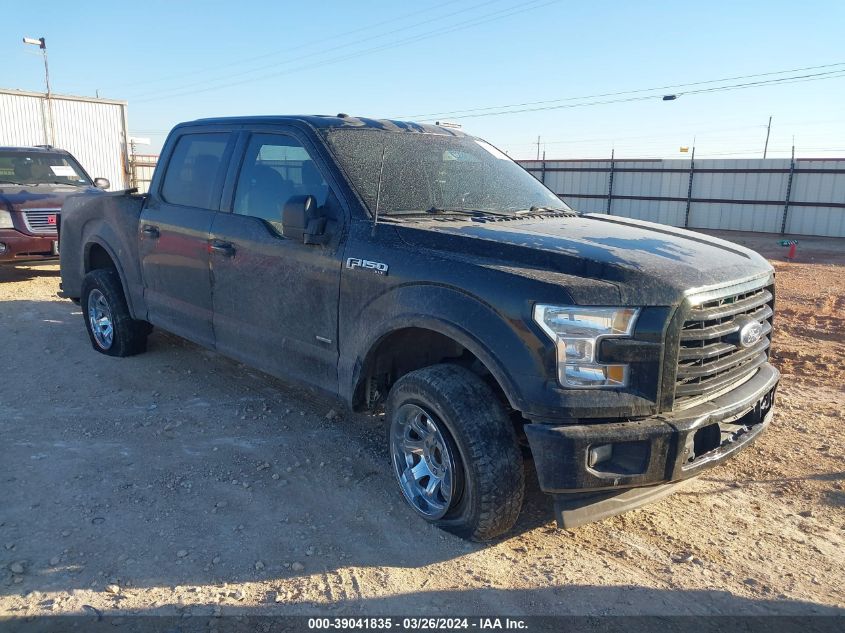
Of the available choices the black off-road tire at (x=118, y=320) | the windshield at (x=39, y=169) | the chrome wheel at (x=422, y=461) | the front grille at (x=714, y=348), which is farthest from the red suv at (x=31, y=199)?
the front grille at (x=714, y=348)

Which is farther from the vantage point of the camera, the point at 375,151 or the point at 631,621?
the point at 375,151

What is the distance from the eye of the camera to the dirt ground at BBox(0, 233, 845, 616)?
295 cm

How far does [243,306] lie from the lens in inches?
177

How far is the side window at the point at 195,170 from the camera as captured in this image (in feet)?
15.9

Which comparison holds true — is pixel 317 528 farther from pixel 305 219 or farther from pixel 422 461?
pixel 305 219

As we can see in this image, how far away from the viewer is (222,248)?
15.0 ft

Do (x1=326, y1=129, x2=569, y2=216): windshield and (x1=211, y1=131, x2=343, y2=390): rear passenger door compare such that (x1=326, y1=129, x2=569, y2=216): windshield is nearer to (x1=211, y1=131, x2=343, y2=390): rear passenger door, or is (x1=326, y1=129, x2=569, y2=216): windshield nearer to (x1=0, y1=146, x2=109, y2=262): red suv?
(x1=211, y1=131, x2=343, y2=390): rear passenger door

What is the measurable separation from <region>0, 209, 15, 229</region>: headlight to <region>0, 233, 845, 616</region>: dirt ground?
5.11m

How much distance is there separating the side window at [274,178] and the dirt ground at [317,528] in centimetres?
153

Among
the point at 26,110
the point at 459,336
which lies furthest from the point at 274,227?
the point at 26,110

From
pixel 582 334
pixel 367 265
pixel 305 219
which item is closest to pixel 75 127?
pixel 305 219

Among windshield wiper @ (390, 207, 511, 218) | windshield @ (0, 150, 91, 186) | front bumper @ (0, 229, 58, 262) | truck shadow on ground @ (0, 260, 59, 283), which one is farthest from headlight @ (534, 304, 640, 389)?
windshield @ (0, 150, 91, 186)

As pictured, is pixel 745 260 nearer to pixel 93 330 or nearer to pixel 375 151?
pixel 375 151

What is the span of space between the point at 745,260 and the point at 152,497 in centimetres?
350
